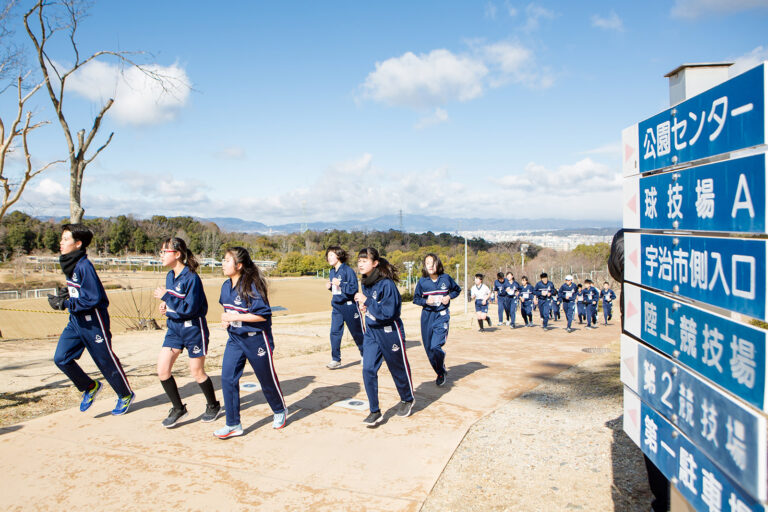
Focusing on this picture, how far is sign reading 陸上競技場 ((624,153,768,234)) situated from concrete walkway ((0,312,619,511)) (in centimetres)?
246

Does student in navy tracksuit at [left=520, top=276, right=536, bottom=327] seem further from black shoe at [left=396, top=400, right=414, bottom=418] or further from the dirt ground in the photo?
black shoe at [left=396, top=400, right=414, bottom=418]

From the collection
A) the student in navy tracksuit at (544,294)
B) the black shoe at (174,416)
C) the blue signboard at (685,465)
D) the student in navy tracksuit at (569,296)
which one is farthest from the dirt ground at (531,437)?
the student in navy tracksuit at (544,294)

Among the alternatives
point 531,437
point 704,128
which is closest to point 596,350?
point 531,437

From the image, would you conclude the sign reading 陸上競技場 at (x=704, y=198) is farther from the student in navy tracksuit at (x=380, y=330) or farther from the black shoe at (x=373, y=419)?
the black shoe at (x=373, y=419)

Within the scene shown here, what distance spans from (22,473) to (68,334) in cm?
Answer: 172

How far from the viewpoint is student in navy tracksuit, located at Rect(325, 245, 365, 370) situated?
26.1ft

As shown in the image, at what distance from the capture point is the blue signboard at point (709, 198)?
182 cm

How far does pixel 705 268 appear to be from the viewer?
2.18 metres

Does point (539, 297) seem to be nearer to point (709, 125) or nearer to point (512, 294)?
point (512, 294)

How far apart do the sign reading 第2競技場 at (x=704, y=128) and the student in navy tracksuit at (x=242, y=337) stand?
134 inches

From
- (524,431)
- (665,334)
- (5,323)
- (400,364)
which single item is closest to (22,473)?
(400,364)

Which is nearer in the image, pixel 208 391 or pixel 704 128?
pixel 704 128

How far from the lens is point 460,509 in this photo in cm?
358

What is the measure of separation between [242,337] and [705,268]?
13.0ft
